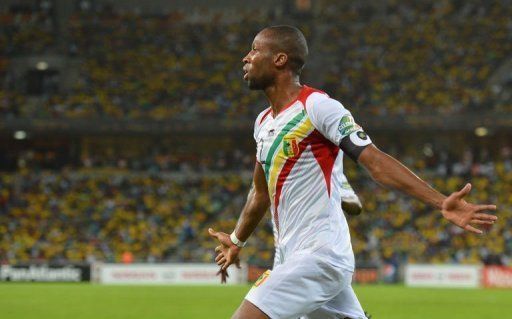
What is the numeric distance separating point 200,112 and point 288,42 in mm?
36519

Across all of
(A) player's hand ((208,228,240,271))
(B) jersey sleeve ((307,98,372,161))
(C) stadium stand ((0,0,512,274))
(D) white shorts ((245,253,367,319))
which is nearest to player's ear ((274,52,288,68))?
(B) jersey sleeve ((307,98,372,161))

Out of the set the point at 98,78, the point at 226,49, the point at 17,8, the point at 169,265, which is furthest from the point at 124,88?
the point at 169,265

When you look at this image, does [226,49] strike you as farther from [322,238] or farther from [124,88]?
[322,238]

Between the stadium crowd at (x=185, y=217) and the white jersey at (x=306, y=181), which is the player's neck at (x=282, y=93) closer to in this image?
the white jersey at (x=306, y=181)

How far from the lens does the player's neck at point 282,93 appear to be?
590cm

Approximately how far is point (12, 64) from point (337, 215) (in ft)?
135

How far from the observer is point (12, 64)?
4488 centimetres

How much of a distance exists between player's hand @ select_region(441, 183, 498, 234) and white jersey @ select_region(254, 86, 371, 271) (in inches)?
39.6

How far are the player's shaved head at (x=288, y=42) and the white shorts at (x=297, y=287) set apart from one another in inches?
49.0

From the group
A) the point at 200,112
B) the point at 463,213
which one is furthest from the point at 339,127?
the point at 200,112

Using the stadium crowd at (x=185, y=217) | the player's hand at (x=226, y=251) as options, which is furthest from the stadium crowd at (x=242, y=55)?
the player's hand at (x=226, y=251)

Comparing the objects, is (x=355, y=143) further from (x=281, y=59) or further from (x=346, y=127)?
(x=281, y=59)

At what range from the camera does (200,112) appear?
42.3 metres

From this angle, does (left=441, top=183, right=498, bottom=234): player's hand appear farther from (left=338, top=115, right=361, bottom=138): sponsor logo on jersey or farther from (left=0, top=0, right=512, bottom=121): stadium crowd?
(left=0, top=0, right=512, bottom=121): stadium crowd
